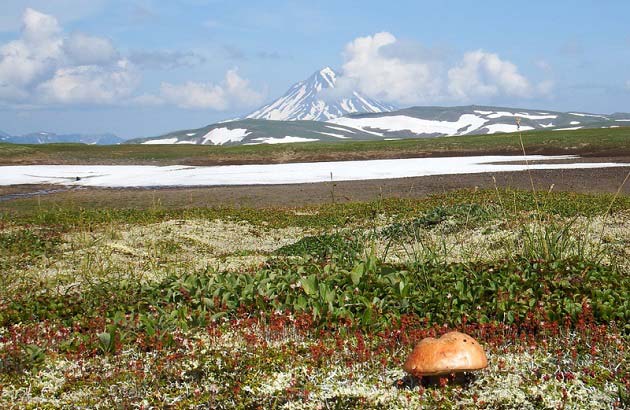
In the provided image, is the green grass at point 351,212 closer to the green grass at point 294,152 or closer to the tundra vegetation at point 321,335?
the tundra vegetation at point 321,335

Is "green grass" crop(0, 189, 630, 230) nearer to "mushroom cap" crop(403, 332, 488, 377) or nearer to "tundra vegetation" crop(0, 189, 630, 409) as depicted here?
"tundra vegetation" crop(0, 189, 630, 409)

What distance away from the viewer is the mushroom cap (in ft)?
21.7

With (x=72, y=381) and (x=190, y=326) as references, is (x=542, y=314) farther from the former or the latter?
(x=72, y=381)

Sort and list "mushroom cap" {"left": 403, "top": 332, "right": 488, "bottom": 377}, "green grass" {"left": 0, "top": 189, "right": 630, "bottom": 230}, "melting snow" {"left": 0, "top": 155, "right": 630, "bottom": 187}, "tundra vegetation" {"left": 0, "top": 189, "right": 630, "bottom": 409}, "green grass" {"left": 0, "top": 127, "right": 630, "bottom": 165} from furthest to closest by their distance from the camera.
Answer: "green grass" {"left": 0, "top": 127, "right": 630, "bottom": 165}, "melting snow" {"left": 0, "top": 155, "right": 630, "bottom": 187}, "green grass" {"left": 0, "top": 189, "right": 630, "bottom": 230}, "tundra vegetation" {"left": 0, "top": 189, "right": 630, "bottom": 409}, "mushroom cap" {"left": 403, "top": 332, "right": 488, "bottom": 377}

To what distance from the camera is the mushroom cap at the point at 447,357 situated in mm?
6621

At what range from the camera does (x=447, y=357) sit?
665 centimetres

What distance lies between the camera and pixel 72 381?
7.88 meters

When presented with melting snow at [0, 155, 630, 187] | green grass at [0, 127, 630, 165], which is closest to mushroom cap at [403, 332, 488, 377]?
melting snow at [0, 155, 630, 187]

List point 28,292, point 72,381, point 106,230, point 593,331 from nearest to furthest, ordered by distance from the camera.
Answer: point 72,381 → point 593,331 → point 28,292 → point 106,230

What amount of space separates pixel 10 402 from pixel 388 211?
22514 mm

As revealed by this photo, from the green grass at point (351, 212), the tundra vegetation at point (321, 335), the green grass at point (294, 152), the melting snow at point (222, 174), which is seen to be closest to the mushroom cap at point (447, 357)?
the tundra vegetation at point (321, 335)

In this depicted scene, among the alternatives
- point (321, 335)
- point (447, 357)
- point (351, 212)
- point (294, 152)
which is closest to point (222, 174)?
point (294, 152)

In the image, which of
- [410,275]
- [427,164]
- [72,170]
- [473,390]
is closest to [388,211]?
[410,275]

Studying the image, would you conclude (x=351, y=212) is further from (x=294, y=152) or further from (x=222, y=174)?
(x=294, y=152)
